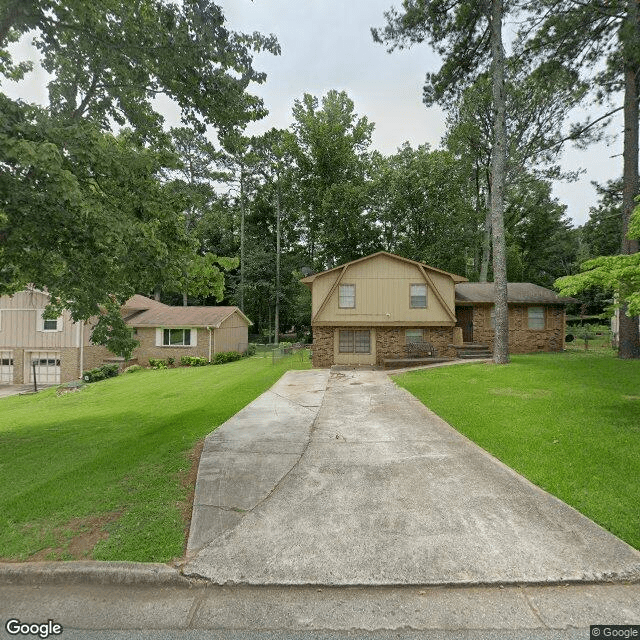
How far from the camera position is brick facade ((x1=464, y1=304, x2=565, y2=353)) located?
20375 millimetres

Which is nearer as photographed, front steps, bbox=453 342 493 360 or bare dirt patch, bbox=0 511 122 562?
bare dirt patch, bbox=0 511 122 562

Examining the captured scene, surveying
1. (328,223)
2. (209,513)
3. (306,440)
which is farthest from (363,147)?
(209,513)

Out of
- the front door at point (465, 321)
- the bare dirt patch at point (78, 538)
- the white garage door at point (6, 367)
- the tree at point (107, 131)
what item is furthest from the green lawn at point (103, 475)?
the front door at point (465, 321)

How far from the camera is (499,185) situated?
16.1 metres

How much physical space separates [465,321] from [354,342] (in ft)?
23.4

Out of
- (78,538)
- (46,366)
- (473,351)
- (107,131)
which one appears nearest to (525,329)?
(473,351)

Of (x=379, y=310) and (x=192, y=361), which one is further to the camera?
(x=192, y=361)

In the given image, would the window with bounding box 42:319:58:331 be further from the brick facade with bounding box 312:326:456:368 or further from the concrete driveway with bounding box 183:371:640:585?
the concrete driveway with bounding box 183:371:640:585

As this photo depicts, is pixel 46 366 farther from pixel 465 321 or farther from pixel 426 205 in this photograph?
pixel 426 205

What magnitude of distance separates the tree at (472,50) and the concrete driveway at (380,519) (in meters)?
11.1

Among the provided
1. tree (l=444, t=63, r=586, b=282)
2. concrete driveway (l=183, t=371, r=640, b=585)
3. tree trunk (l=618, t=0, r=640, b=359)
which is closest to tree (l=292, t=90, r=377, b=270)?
tree (l=444, t=63, r=586, b=282)

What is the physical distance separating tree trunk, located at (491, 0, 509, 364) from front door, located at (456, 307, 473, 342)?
4634 millimetres

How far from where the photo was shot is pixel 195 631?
2.74 metres

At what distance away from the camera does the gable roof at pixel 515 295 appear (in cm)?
2000
